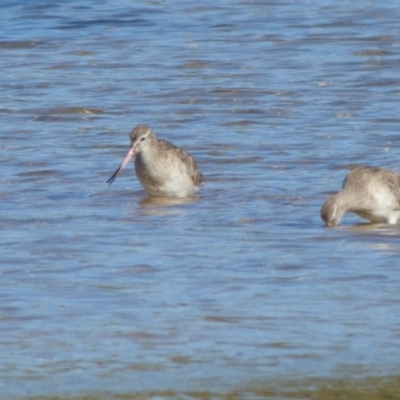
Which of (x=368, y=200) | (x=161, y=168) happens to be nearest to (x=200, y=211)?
(x=161, y=168)

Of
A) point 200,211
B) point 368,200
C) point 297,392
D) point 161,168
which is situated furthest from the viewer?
point 161,168

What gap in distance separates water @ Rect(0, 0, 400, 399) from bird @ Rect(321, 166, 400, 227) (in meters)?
0.16

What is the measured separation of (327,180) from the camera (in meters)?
11.0

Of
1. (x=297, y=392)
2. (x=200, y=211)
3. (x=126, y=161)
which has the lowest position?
(x=200, y=211)

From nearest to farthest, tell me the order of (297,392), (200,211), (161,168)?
(297,392) < (200,211) < (161,168)

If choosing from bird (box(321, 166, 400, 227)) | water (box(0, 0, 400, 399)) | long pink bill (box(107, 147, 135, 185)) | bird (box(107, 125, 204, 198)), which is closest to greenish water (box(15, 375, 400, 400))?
water (box(0, 0, 400, 399))

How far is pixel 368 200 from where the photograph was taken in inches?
374

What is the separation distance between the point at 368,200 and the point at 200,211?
1.29 metres

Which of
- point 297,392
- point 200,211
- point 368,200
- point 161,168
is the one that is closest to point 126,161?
point 161,168

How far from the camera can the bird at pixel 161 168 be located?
35.5 feet

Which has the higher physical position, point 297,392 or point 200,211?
point 297,392

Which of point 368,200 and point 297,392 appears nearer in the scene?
point 297,392

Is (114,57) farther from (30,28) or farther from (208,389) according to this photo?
(208,389)

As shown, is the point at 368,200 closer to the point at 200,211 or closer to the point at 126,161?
the point at 200,211
